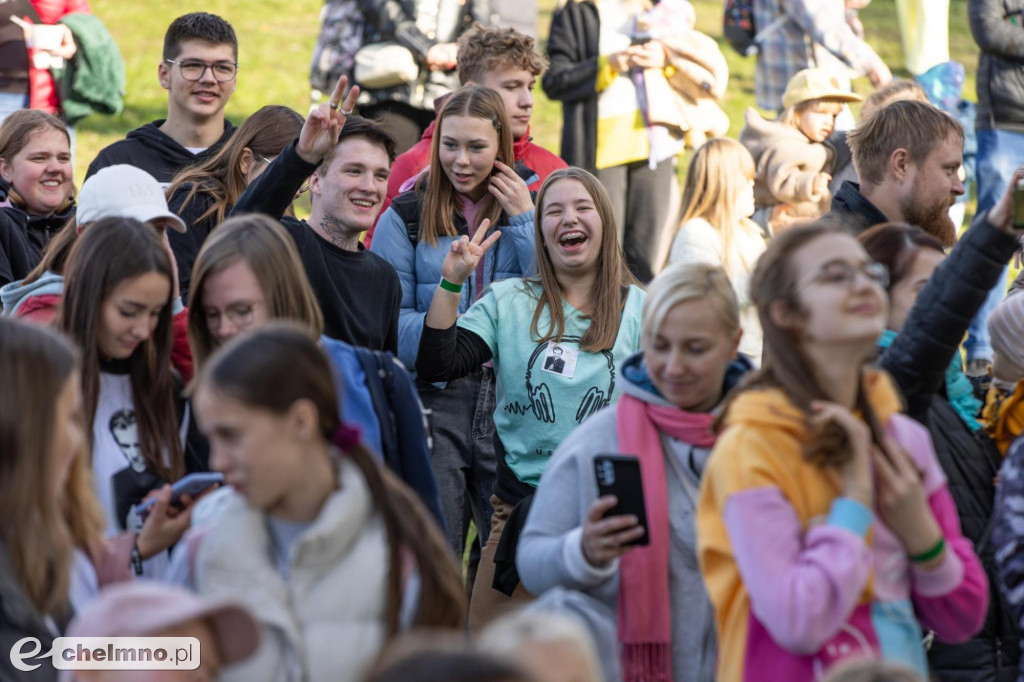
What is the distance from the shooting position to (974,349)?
806cm

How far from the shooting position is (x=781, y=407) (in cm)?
285

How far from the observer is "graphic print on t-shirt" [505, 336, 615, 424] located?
4602mm

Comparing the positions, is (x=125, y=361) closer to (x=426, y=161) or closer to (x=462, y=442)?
(x=462, y=442)

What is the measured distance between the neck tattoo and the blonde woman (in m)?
2.58

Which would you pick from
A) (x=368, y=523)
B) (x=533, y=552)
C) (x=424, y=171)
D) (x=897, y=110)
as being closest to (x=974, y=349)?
A: (x=897, y=110)

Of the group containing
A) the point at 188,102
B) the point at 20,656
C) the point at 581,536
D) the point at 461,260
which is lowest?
the point at 20,656

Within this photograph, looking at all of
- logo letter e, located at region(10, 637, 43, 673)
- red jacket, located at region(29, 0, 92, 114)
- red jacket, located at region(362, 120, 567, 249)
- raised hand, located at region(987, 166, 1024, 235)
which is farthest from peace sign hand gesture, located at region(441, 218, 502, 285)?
red jacket, located at region(29, 0, 92, 114)

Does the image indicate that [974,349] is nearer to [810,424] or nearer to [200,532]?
[810,424]

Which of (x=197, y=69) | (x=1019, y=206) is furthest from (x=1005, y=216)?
(x=197, y=69)

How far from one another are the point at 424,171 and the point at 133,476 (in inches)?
94.0

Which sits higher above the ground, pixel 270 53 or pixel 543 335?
pixel 270 53

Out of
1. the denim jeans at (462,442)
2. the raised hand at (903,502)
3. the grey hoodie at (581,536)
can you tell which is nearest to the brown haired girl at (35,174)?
the denim jeans at (462,442)

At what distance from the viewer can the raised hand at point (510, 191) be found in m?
5.35

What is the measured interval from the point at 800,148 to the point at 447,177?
3214 mm
